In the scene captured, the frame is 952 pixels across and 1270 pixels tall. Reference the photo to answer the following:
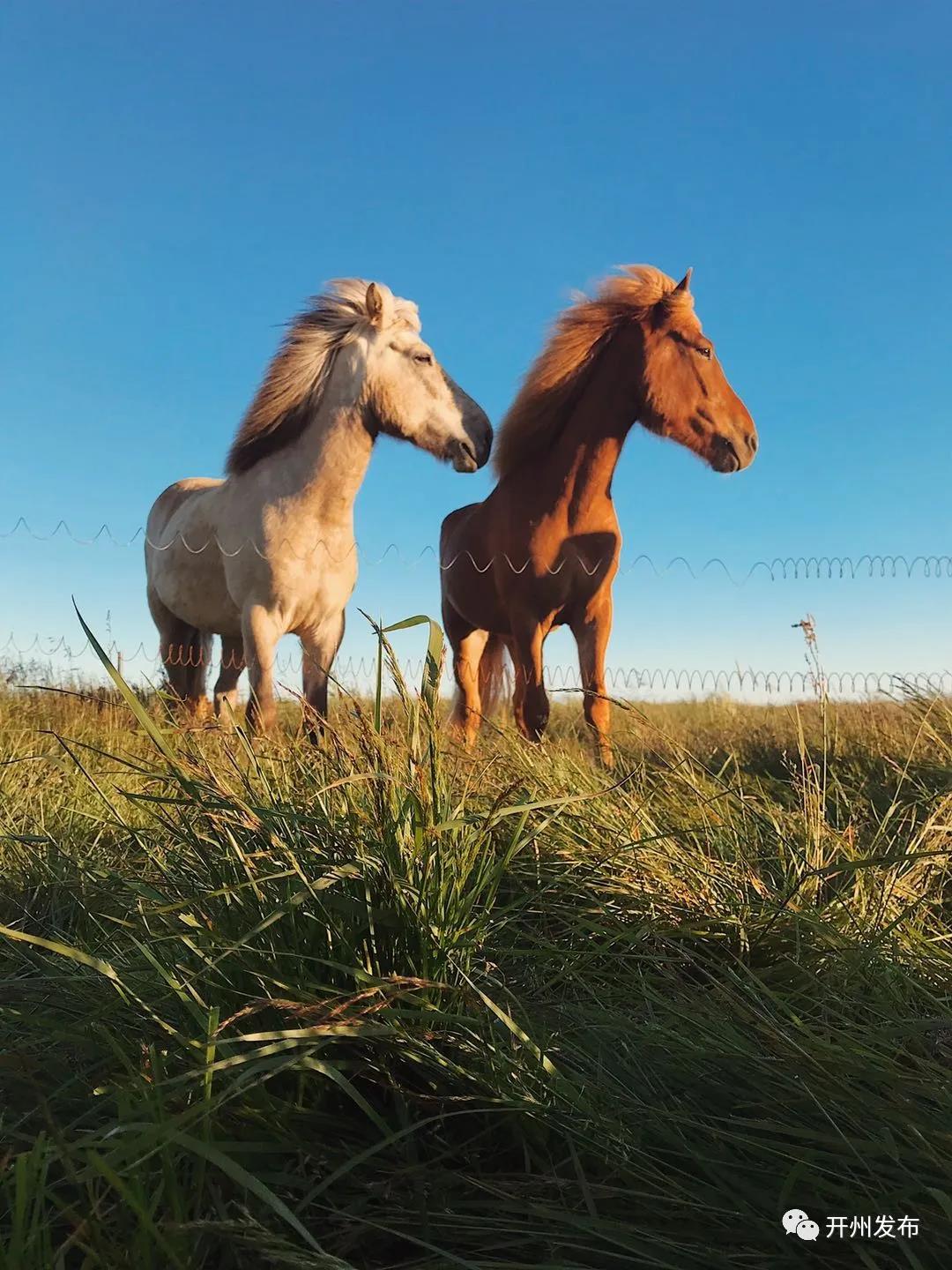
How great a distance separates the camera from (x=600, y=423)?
4625mm

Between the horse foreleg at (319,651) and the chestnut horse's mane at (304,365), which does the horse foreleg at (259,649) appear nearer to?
the horse foreleg at (319,651)

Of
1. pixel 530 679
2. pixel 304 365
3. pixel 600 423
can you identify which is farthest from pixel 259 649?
pixel 600 423

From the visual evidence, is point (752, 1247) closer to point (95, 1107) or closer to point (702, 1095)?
point (702, 1095)

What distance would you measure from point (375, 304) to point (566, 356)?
101 centimetres

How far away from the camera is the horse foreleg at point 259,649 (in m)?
4.46

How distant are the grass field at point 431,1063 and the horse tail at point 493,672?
139 inches

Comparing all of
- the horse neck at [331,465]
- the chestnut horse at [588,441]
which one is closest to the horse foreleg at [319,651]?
the horse neck at [331,465]

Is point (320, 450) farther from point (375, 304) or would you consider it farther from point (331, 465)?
point (375, 304)

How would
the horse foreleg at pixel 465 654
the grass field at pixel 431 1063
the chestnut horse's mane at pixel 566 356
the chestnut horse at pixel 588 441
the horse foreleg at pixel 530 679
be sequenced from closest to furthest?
the grass field at pixel 431 1063 → the horse foreleg at pixel 530 679 → the chestnut horse at pixel 588 441 → the chestnut horse's mane at pixel 566 356 → the horse foreleg at pixel 465 654

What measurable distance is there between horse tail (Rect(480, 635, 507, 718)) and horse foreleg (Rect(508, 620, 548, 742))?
94 centimetres

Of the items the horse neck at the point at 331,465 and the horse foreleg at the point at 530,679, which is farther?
the horse neck at the point at 331,465

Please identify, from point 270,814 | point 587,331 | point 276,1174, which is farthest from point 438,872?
point 587,331

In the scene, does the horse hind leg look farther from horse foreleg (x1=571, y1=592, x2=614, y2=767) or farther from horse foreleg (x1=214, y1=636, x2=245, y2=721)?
horse foreleg (x1=571, y1=592, x2=614, y2=767)

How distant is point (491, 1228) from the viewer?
998 millimetres
